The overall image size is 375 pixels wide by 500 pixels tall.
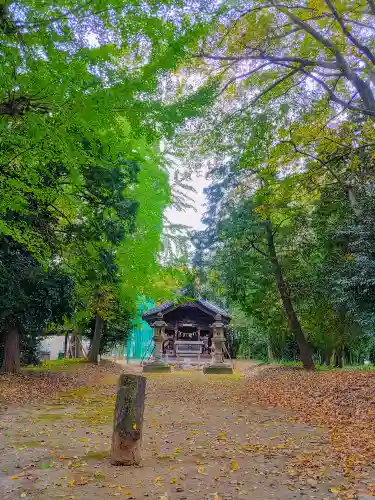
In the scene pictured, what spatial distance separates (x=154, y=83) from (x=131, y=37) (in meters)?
0.67

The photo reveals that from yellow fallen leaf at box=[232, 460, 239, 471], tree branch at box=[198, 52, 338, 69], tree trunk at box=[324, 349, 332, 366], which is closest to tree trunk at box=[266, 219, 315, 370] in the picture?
tree trunk at box=[324, 349, 332, 366]

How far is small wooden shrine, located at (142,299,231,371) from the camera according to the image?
21781mm

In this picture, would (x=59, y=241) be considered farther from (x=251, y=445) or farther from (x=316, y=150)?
(x=316, y=150)

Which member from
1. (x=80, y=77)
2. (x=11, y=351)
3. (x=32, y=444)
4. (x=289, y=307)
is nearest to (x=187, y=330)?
(x=289, y=307)

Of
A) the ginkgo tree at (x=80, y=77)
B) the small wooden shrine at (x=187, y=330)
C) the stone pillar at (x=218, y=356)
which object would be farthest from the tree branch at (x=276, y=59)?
the small wooden shrine at (x=187, y=330)

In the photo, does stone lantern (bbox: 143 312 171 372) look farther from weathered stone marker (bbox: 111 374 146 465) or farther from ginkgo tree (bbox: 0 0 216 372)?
ginkgo tree (bbox: 0 0 216 372)

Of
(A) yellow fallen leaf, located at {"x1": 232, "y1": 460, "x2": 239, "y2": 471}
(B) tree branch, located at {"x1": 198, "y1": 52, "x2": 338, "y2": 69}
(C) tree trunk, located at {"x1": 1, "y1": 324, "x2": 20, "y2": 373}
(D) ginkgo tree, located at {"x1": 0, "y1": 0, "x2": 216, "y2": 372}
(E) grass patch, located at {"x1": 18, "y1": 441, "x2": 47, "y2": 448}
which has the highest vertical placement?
(B) tree branch, located at {"x1": 198, "y1": 52, "x2": 338, "y2": 69}

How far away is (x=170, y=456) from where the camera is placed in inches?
203

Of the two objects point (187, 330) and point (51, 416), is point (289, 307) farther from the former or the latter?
point (187, 330)

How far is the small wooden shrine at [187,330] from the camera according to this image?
21781mm

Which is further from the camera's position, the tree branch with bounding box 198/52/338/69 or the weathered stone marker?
the tree branch with bounding box 198/52/338/69

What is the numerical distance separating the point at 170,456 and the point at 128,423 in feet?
2.73

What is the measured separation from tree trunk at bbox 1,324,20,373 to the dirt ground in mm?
5289

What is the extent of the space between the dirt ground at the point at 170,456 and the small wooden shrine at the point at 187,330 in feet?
42.1
